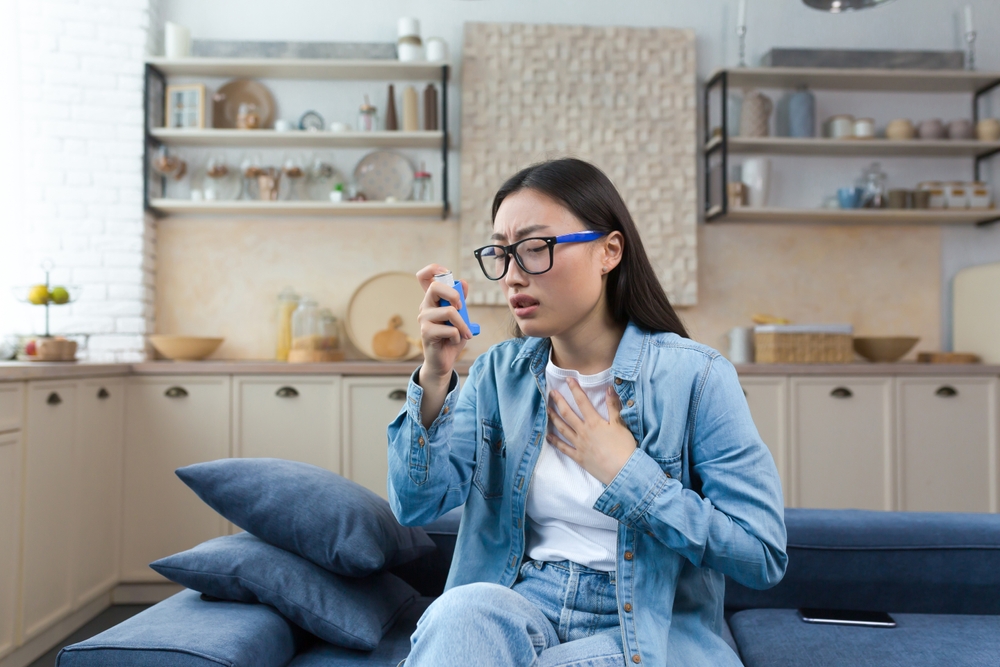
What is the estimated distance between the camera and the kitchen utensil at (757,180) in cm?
362

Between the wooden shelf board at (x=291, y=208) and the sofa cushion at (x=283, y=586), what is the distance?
2.35 metres

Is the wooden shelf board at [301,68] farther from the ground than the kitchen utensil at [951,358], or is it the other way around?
the wooden shelf board at [301,68]

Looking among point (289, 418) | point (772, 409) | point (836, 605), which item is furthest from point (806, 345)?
point (289, 418)

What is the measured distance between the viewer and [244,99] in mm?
3695

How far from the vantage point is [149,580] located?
3055 millimetres

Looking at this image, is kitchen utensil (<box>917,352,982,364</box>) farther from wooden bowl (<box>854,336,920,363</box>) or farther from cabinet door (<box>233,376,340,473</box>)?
cabinet door (<box>233,376,340,473</box>)

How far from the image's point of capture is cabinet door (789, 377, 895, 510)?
10.6 ft

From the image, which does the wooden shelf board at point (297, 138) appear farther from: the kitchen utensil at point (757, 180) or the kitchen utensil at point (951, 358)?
the kitchen utensil at point (951, 358)

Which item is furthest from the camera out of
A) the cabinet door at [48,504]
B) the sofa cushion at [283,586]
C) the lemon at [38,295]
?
the lemon at [38,295]

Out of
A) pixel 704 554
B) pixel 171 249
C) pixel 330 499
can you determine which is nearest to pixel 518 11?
pixel 171 249

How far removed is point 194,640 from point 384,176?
289 centimetres

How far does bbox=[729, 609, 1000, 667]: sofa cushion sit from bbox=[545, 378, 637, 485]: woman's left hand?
0.59 meters

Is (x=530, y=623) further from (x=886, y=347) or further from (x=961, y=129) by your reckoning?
(x=961, y=129)

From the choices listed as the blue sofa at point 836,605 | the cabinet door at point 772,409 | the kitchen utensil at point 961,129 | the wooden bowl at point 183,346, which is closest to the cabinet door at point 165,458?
the wooden bowl at point 183,346
